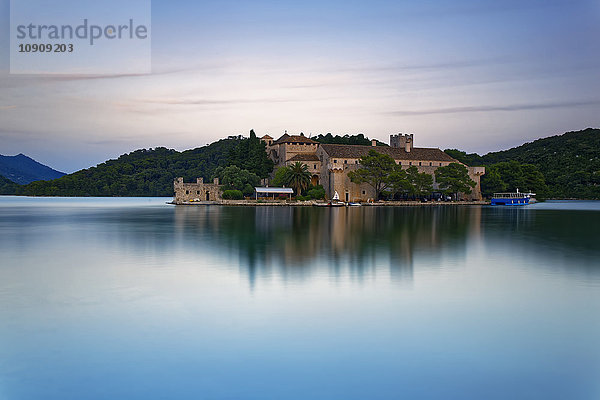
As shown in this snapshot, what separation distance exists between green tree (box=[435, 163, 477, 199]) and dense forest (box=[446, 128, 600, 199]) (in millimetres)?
8213

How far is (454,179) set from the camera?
5816cm

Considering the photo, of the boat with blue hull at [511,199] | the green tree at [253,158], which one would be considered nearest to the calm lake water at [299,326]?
the green tree at [253,158]

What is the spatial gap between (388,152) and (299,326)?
179 feet

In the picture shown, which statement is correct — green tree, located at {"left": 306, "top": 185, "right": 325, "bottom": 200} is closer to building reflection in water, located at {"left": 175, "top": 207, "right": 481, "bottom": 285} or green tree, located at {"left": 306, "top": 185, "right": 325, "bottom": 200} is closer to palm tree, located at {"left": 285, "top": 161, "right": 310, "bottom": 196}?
palm tree, located at {"left": 285, "top": 161, "right": 310, "bottom": 196}

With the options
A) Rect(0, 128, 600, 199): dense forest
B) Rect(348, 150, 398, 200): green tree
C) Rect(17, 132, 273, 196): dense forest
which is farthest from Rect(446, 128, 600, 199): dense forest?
Rect(17, 132, 273, 196): dense forest

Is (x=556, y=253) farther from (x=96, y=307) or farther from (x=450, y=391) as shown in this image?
(x=96, y=307)

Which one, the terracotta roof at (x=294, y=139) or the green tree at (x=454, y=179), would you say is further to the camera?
the terracotta roof at (x=294, y=139)

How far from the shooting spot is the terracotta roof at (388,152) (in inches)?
2266

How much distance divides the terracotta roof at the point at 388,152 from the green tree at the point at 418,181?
320 centimetres

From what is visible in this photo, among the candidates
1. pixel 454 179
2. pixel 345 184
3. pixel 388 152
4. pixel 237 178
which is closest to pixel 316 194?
pixel 345 184

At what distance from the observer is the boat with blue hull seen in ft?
202

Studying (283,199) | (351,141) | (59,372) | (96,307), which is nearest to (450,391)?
(59,372)

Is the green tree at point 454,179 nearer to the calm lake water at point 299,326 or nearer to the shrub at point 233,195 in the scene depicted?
the shrub at point 233,195

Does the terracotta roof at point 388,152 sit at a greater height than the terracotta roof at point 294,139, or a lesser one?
lesser
